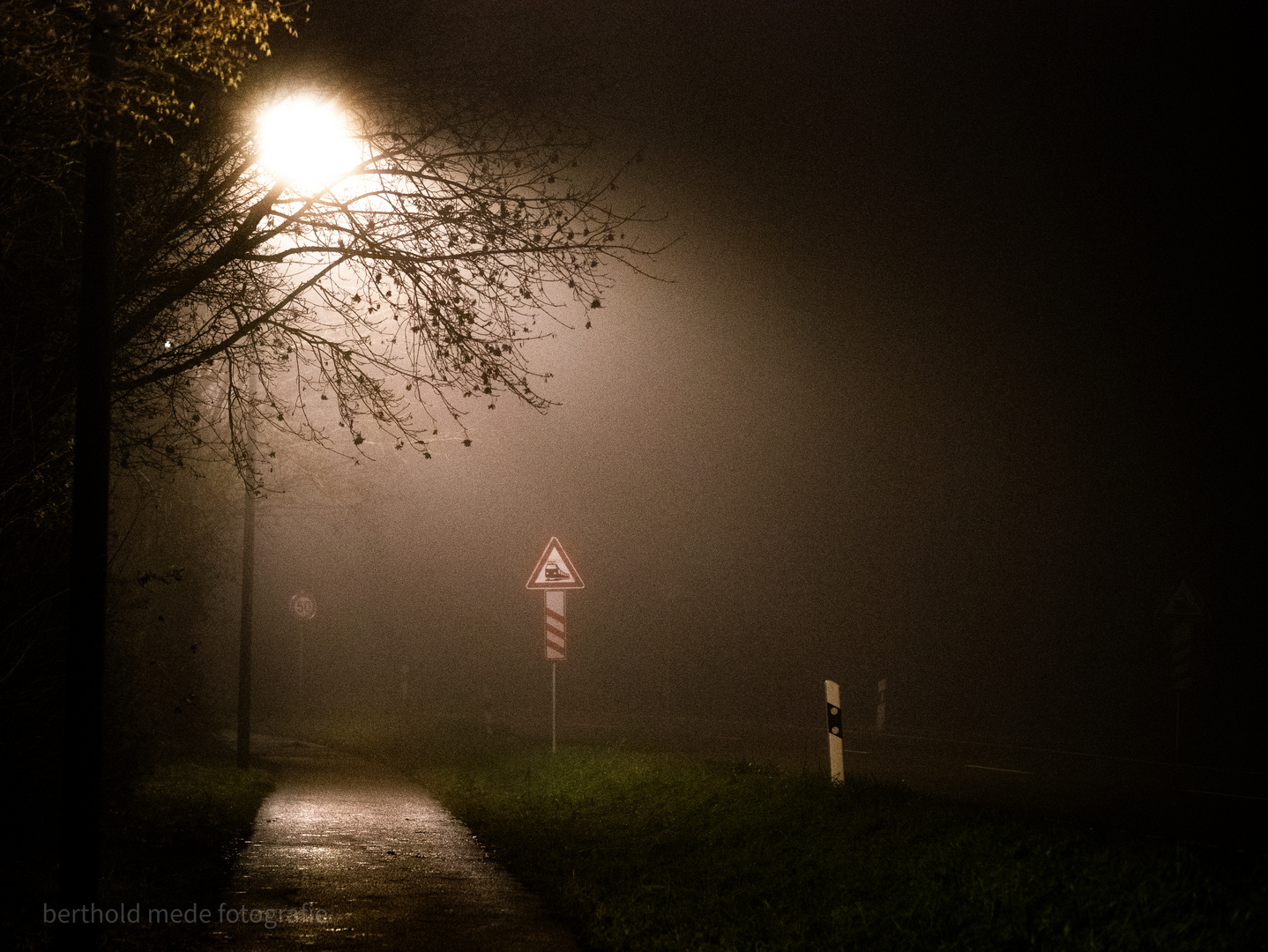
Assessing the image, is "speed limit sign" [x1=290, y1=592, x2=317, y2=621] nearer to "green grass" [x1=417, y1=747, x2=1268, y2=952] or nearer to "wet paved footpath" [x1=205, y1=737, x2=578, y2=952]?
"wet paved footpath" [x1=205, y1=737, x2=578, y2=952]

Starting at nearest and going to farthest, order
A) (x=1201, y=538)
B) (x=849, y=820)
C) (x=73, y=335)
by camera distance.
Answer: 1. (x=73, y=335)
2. (x=849, y=820)
3. (x=1201, y=538)

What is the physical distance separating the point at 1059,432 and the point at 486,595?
1343 inches

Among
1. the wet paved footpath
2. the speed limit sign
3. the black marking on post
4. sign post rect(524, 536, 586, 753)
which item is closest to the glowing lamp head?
the wet paved footpath

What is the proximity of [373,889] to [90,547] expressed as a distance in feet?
16.0

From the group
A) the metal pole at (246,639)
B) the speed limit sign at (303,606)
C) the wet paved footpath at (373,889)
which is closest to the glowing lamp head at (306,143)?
the wet paved footpath at (373,889)

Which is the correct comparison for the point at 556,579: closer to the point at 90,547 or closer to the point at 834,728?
the point at 834,728

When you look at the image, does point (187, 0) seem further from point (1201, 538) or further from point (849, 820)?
point (1201, 538)

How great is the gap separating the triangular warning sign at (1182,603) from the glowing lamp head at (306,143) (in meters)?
16.1

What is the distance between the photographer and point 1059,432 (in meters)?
39.0

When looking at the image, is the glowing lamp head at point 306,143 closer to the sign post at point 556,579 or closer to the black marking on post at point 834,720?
the black marking on post at point 834,720

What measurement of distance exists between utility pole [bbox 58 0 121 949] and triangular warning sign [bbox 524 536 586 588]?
1195 cm

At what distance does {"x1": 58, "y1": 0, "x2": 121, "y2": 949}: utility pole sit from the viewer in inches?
212

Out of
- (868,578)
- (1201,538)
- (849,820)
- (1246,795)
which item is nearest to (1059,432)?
(1201,538)

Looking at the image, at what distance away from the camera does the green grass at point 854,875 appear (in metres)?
6.41
